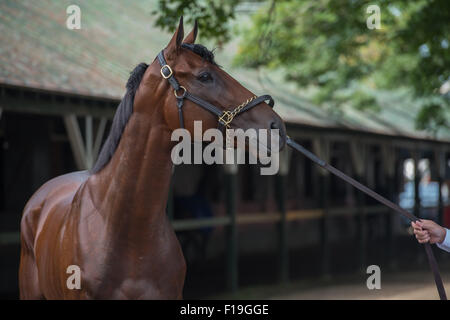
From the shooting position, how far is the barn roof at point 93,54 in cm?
830

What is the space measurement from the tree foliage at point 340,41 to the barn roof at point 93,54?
712mm

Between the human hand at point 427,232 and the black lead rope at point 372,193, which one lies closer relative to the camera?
the black lead rope at point 372,193

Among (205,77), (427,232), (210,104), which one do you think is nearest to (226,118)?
(210,104)

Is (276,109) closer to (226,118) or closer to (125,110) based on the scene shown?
(125,110)

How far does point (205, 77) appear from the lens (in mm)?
3260

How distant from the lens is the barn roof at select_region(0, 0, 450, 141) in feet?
27.2

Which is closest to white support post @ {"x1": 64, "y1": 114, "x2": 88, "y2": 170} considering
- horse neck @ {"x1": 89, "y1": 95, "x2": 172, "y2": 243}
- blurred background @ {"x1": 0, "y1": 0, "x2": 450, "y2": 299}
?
blurred background @ {"x1": 0, "y1": 0, "x2": 450, "y2": 299}

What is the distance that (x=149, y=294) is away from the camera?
3.21 metres

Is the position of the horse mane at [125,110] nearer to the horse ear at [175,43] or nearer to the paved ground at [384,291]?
the horse ear at [175,43]

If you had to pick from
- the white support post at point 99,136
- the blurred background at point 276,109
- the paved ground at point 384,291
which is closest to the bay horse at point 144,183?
the blurred background at point 276,109

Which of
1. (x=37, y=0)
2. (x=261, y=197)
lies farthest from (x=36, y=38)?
(x=261, y=197)

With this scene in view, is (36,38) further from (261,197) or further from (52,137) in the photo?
(261,197)

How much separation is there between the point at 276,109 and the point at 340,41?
4461 millimetres

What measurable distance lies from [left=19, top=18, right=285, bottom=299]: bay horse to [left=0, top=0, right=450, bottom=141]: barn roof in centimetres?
428
